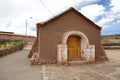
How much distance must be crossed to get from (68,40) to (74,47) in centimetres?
87

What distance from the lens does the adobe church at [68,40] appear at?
1172 cm

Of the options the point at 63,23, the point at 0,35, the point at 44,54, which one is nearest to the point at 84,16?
the point at 63,23

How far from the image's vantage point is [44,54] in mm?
11742

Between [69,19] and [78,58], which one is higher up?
[69,19]

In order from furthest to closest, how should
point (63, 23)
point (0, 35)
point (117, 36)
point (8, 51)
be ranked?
point (0, 35)
point (117, 36)
point (8, 51)
point (63, 23)

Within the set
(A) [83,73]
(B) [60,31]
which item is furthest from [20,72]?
(B) [60,31]

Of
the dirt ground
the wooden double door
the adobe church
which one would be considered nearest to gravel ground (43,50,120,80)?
the dirt ground

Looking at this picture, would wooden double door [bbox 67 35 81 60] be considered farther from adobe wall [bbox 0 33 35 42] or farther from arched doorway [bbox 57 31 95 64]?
adobe wall [bbox 0 33 35 42]

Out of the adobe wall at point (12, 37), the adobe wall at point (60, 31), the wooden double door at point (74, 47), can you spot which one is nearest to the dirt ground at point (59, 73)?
the adobe wall at point (60, 31)

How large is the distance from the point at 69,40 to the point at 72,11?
2.61m

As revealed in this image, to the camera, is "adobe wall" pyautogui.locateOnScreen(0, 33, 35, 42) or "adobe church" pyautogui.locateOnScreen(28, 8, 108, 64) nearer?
"adobe church" pyautogui.locateOnScreen(28, 8, 108, 64)

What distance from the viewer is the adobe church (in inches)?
461

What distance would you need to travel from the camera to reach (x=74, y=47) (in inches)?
528

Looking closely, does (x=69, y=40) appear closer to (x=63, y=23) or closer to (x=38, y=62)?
(x=63, y=23)
